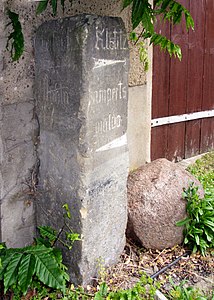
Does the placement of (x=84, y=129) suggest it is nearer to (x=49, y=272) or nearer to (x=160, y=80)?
(x=49, y=272)

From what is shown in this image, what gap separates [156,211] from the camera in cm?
298

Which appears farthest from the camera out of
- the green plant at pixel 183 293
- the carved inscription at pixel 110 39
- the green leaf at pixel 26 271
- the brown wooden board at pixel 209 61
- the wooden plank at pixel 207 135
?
the wooden plank at pixel 207 135

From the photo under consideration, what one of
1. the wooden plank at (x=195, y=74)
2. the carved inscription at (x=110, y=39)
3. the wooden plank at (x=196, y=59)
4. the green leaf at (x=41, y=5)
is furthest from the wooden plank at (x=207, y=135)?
the green leaf at (x=41, y=5)

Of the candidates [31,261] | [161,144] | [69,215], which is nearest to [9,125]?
[69,215]

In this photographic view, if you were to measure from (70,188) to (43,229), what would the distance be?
13.4 inches

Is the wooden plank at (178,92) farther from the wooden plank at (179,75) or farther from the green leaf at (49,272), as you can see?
the green leaf at (49,272)

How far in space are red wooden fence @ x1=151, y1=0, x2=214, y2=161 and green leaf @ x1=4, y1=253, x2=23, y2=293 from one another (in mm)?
2295

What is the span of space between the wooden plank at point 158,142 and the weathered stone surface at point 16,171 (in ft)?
6.17

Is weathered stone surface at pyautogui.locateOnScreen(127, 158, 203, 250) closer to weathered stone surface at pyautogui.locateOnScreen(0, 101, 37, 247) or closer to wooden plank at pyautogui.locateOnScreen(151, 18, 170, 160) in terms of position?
weathered stone surface at pyautogui.locateOnScreen(0, 101, 37, 247)

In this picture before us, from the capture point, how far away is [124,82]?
262 centimetres

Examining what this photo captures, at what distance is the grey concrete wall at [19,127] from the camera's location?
2484 mm

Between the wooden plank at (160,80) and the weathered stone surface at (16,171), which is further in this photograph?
the wooden plank at (160,80)

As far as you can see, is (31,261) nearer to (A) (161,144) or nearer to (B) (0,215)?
(B) (0,215)

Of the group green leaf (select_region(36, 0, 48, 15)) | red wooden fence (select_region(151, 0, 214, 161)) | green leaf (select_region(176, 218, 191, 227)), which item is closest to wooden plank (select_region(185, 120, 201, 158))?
red wooden fence (select_region(151, 0, 214, 161))
